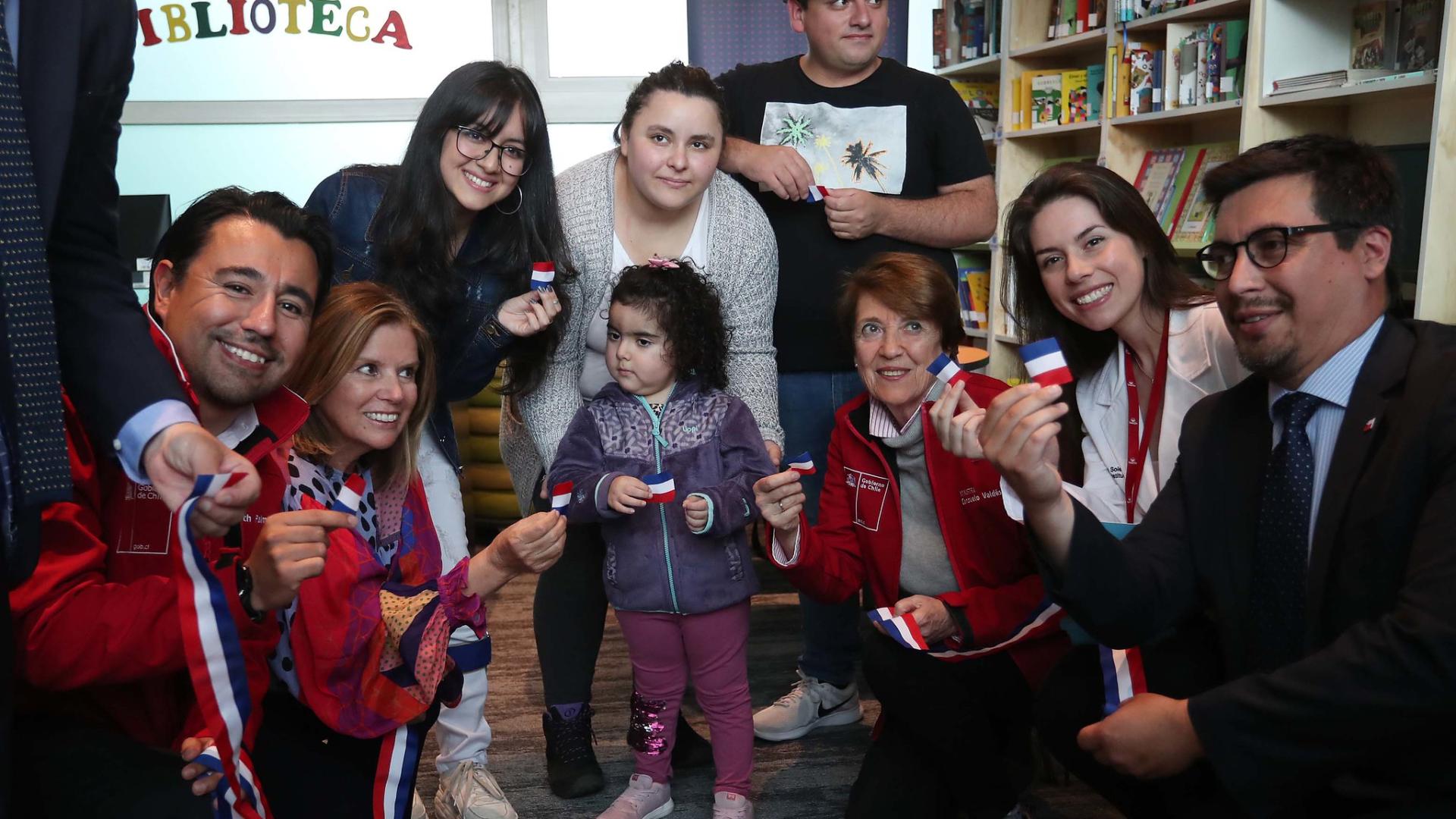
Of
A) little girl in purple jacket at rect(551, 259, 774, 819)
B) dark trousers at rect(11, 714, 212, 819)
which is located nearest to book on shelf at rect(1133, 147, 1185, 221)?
little girl in purple jacket at rect(551, 259, 774, 819)

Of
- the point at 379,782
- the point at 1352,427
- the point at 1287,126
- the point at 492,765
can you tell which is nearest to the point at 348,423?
the point at 379,782

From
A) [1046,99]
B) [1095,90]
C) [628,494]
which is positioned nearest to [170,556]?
[628,494]

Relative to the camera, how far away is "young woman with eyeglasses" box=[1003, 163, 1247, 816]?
6.60ft

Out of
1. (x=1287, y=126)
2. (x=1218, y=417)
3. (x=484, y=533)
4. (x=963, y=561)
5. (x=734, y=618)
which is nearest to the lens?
(x=1218, y=417)

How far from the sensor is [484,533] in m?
4.89

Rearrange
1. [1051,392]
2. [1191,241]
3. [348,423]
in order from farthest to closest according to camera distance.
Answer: [1191,241], [348,423], [1051,392]

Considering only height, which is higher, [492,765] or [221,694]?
[221,694]

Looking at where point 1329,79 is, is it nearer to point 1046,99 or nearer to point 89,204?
point 1046,99

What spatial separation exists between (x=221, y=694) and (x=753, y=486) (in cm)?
115

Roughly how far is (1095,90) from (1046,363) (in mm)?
3366

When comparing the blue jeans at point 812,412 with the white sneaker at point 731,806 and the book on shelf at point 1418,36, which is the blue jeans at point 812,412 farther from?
the book on shelf at point 1418,36

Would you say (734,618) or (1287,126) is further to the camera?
(1287,126)

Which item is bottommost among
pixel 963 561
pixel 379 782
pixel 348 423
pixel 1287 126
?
pixel 379 782

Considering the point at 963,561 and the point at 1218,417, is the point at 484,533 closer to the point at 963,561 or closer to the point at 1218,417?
the point at 963,561
